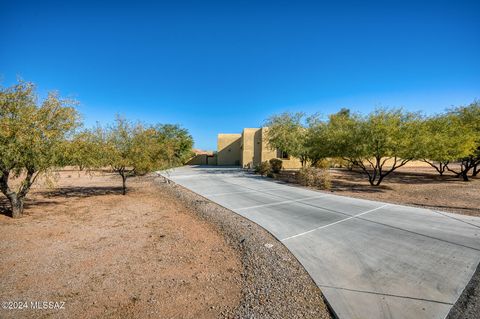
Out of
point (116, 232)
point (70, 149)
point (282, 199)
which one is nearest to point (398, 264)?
point (282, 199)

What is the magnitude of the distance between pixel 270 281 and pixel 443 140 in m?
14.5

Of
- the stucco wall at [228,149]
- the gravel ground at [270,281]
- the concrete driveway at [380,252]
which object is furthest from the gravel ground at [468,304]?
the stucco wall at [228,149]

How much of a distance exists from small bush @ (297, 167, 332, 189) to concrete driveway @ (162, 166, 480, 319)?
4.86 meters

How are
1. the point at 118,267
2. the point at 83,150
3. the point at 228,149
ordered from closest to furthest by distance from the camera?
the point at 118,267
the point at 83,150
the point at 228,149

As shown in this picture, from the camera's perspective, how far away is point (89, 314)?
2965mm

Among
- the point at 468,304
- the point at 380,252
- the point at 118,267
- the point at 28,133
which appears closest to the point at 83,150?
the point at 28,133

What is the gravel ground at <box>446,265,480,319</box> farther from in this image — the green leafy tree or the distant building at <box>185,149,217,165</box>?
the distant building at <box>185,149,217,165</box>

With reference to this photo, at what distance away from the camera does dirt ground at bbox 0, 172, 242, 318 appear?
3119 mm

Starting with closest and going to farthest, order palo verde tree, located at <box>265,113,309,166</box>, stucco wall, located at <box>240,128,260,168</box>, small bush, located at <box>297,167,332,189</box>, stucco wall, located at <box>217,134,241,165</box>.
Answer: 1. small bush, located at <box>297,167,332,189</box>
2. palo verde tree, located at <box>265,113,309,166</box>
3. stucco wall, located at <box>240,128,260,168</box>
4. stucco wall, located at <box>217,134,241,165</box>

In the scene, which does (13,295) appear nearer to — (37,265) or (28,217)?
(37,265)

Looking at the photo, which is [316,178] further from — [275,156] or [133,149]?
[275,156]

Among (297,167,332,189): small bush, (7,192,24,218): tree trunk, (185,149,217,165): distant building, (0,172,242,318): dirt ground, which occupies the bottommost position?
(0,172,242,318): dirt ground

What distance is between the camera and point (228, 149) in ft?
127

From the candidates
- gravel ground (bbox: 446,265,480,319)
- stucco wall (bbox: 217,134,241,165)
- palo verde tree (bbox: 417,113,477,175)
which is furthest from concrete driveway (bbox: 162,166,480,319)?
stucco wall (bbox: 217,134,241,165)
